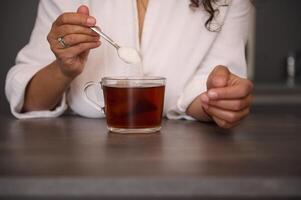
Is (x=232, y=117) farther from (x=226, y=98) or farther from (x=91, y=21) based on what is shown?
(x=91, y=21)

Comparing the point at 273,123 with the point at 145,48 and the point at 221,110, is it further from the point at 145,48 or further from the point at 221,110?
the point at 145,48

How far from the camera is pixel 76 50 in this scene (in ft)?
3.42

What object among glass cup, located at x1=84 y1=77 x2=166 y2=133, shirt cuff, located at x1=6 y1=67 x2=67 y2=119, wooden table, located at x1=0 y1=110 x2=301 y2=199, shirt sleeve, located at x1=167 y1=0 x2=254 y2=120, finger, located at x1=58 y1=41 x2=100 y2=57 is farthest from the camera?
shirt sleeve, located at x1=167 y1=0 x2=254 y2=120

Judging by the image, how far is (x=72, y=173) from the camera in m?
0.63

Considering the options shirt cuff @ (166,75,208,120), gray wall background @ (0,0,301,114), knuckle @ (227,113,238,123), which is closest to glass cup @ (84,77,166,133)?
knuckle @ (227,113,238,123)

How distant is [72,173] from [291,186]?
10.0 inches

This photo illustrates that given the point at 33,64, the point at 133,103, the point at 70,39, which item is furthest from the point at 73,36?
the point at 33,64

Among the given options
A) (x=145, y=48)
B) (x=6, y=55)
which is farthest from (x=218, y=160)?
(x=6, y=55)

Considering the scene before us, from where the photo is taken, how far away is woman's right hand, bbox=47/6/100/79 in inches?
39.1

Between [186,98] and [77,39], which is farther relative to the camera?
[186,98]

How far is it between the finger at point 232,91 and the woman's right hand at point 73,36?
0.84ft

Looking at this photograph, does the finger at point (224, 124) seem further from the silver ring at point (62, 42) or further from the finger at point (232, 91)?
the silver ring at point (62, 42)

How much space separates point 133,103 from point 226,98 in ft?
0.55

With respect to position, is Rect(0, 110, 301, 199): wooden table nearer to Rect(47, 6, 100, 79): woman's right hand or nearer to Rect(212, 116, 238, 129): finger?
Rect(212, 116, 238, 129): finger
